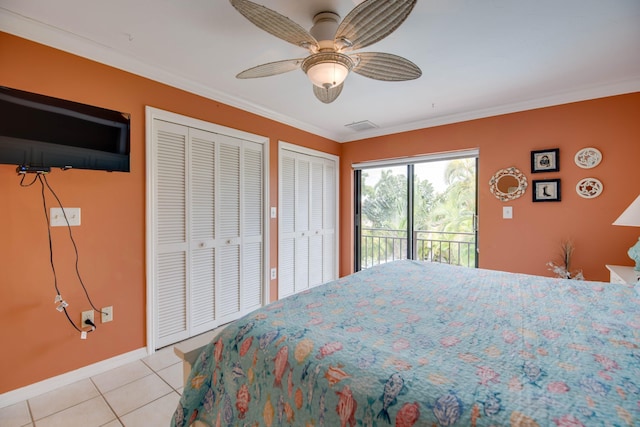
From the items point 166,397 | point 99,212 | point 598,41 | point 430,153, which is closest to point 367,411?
point 166,397

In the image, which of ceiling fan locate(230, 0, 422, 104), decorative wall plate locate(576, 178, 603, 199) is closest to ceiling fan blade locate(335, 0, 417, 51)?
ceiling fan locate(230, 0, 422, 104)

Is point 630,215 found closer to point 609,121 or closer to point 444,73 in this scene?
point 609,121

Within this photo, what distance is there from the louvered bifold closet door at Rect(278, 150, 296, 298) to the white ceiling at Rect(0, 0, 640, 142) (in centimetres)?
81

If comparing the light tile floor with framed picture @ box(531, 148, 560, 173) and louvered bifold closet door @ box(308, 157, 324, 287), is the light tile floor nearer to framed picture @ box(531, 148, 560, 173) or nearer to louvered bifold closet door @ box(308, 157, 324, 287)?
louvered bifold closet door @ box(308, 157, 324, 287)

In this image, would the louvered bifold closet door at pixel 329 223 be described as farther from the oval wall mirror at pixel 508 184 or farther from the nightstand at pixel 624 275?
the nightstand at pixel 624 275

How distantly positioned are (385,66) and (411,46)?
1.40 feet

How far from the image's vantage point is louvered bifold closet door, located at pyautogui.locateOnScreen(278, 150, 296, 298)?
332 centimetres

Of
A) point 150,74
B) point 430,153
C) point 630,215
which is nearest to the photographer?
point 630,215

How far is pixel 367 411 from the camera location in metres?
0.71

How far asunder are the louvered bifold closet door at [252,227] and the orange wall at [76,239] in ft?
2.68

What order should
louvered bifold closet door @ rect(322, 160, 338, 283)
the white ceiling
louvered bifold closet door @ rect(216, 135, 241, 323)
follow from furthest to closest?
1. louvered bifold closet door @ rect(322, 160, 338, 283)
2. louvered bifold closet door @ rect(216, 135, 241, 323)
3. the white ceiling

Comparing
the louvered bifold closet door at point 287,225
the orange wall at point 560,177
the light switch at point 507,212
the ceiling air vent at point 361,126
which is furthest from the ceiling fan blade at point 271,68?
the light switch at point 507,212

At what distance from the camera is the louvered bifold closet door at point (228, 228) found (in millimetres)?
2701

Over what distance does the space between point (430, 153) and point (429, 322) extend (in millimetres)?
2754
